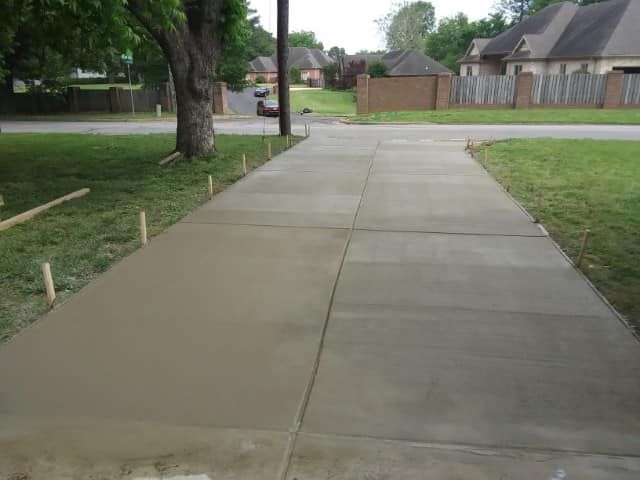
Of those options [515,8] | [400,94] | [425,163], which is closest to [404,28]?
[515,8]

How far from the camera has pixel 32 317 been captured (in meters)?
5.06

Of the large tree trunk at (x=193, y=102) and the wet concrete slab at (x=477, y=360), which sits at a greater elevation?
the large tree trunk at (x=193, y=102)

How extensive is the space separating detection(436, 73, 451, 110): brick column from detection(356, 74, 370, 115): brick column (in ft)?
15.0

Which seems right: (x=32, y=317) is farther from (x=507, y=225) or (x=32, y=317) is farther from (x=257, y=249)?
(x=507, y=225)

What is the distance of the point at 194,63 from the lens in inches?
529

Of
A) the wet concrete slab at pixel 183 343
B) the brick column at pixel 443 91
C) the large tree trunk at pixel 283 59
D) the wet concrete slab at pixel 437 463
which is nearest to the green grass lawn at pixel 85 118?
the large tree trunk at pixel 283 59

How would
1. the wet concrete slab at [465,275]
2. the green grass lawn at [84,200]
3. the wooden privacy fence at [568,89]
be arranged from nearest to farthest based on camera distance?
the wet concrete slab at [465,275]
the green grass lawn at [84,200]
the wooden privacy fence at [568,89]

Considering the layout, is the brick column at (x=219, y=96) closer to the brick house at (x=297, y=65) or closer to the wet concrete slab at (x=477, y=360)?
the wet concrete slab at (x=477, y=360)

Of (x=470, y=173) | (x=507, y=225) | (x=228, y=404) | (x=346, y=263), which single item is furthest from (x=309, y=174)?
(x=228, y=404)

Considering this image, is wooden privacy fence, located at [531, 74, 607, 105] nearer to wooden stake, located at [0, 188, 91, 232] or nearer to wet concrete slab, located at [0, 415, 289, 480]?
wooden stake, located at [0, 188, 91, 232]

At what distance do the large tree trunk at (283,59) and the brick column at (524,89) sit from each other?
62.0ft

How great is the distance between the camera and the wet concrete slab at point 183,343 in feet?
12.2

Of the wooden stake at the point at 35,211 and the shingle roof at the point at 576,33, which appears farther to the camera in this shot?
the shingle roof at the point at 576,33

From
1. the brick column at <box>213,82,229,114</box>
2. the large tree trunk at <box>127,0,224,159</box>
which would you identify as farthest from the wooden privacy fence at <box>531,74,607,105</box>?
the large tree trunk at <box>127,0,224,159</box>
